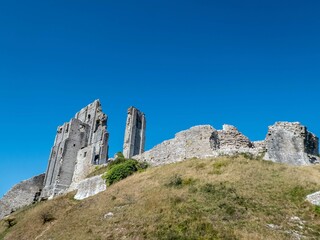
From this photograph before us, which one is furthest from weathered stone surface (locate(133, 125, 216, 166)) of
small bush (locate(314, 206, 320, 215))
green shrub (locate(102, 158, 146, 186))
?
small bush (locate(314, 206, 320, 215))

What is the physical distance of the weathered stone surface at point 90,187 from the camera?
97.6ft

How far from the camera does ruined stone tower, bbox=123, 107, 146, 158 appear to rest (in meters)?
50.4

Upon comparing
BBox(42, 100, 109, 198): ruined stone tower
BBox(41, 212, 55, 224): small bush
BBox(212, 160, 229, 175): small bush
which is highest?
BBox(42, 100, 109, 198): ruined stone tower

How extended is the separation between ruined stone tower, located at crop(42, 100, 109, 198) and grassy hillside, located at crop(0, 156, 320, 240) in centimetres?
1978

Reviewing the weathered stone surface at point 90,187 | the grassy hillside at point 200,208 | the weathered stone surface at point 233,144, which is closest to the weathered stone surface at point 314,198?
the grassy hillside at point 200,208

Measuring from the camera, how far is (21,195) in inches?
1829

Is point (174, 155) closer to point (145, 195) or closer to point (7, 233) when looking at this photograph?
point (145, 195)

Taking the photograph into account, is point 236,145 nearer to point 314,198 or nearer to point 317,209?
point 314,198

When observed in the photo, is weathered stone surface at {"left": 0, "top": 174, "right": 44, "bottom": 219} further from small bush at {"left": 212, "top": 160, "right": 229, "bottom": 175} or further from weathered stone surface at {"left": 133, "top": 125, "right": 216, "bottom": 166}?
small bush at {"left": 212, "top": 160, "right": 229, "bottom": 175}

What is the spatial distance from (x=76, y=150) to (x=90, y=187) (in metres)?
19.9

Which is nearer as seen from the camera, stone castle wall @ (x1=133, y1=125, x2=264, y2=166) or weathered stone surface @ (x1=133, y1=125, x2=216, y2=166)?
stone castle wall @ (x1=133, y1=125, x2=264, y2=166)

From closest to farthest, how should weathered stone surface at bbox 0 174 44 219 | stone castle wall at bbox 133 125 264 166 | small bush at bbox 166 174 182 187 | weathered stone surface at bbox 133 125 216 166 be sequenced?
1. small bush at bbox 166 174 182 187
2. stone castle wall at bbox 133 125 264 166
3. weathered stone surface at bbox 133 125 216 166
4. weathered stone surface at bbox 0 174 44 219

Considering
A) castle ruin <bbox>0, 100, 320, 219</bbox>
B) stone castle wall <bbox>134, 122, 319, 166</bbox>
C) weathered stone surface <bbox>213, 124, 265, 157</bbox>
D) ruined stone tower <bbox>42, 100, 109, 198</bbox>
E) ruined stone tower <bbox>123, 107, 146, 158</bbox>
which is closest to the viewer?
stone castle wall <bbox>134, 122, 319, 166</bbox>

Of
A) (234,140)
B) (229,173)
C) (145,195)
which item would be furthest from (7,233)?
(234,140)
